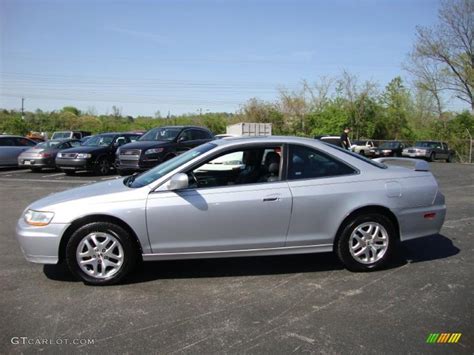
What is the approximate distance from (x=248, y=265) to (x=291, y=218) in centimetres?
92

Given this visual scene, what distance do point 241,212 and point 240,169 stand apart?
26.6 inches

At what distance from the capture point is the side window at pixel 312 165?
4883 millimetres

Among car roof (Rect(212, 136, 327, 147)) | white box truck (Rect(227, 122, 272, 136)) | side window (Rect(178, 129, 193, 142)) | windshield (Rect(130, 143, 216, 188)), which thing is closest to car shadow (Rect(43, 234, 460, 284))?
windshield (Rect(130, 143, 216, 188))

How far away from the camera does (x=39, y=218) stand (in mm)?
4512

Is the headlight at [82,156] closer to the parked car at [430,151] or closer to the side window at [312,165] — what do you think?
the side window at [312,165]

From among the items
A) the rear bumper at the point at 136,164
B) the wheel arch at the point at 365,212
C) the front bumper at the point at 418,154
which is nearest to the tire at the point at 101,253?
the wheel arch at the point at 365,212

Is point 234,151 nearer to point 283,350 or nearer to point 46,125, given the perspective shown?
point 283,350

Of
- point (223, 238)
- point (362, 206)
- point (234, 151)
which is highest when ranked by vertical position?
point (234, 151)

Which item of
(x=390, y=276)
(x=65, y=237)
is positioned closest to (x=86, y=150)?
(x=65, y=237)

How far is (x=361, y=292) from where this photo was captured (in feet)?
14.4

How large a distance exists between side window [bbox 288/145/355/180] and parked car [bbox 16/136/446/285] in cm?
1

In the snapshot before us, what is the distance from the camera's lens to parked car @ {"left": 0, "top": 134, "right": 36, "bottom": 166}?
1778 centimetres

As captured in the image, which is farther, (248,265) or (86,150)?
(86,150)

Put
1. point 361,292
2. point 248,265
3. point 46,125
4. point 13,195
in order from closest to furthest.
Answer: point 361,292, point 248,265, point 13,195, point 46,125
